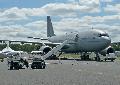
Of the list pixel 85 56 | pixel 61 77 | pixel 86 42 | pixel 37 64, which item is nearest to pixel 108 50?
pixel 85 56

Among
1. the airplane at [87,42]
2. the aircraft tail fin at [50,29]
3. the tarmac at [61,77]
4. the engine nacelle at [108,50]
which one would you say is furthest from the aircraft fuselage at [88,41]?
the tarmac at [61,77]

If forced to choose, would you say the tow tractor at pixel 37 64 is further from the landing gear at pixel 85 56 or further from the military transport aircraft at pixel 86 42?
the landing gear at pixel 85 56

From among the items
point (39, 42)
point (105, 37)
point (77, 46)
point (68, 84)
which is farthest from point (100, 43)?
point (68, 84)

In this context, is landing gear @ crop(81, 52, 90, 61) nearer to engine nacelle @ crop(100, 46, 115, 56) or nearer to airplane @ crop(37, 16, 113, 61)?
airplane @ crop(37, 16, 113, 61)

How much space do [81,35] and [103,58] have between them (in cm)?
699

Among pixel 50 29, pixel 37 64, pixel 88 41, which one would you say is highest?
pixel 50 29

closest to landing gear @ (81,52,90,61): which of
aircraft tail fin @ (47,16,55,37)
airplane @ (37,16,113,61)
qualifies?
airplane @ (37,16,113,61)

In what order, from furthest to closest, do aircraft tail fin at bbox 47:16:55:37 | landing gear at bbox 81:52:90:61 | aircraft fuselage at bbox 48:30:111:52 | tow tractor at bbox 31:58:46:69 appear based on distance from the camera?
aircraft tail fin at bbox 47:16:55:37
landing gear at bbox 81:52:90:61
aircraft fuselage at bbox 48:30:111:52
tow tractor at bbox 31:58:46:69

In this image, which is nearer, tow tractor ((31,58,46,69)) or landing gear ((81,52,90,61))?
tow tractor ((31,58,46,69))

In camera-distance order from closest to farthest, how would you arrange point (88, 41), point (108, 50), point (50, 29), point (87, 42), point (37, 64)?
1. point (37, 64)
2. point (88, 41)
3. point (87, 42)
4. point (108, 50)
5. point (50, 29)

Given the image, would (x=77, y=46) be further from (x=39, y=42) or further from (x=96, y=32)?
(x=39, y=42)

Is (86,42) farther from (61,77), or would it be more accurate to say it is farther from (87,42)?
(61,77)

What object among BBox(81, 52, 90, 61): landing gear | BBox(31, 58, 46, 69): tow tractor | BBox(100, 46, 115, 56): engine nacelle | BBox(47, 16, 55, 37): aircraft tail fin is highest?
BBox(47, 16, 55, 37): aircraft tail fin

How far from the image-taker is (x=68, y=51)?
73.2 meters
